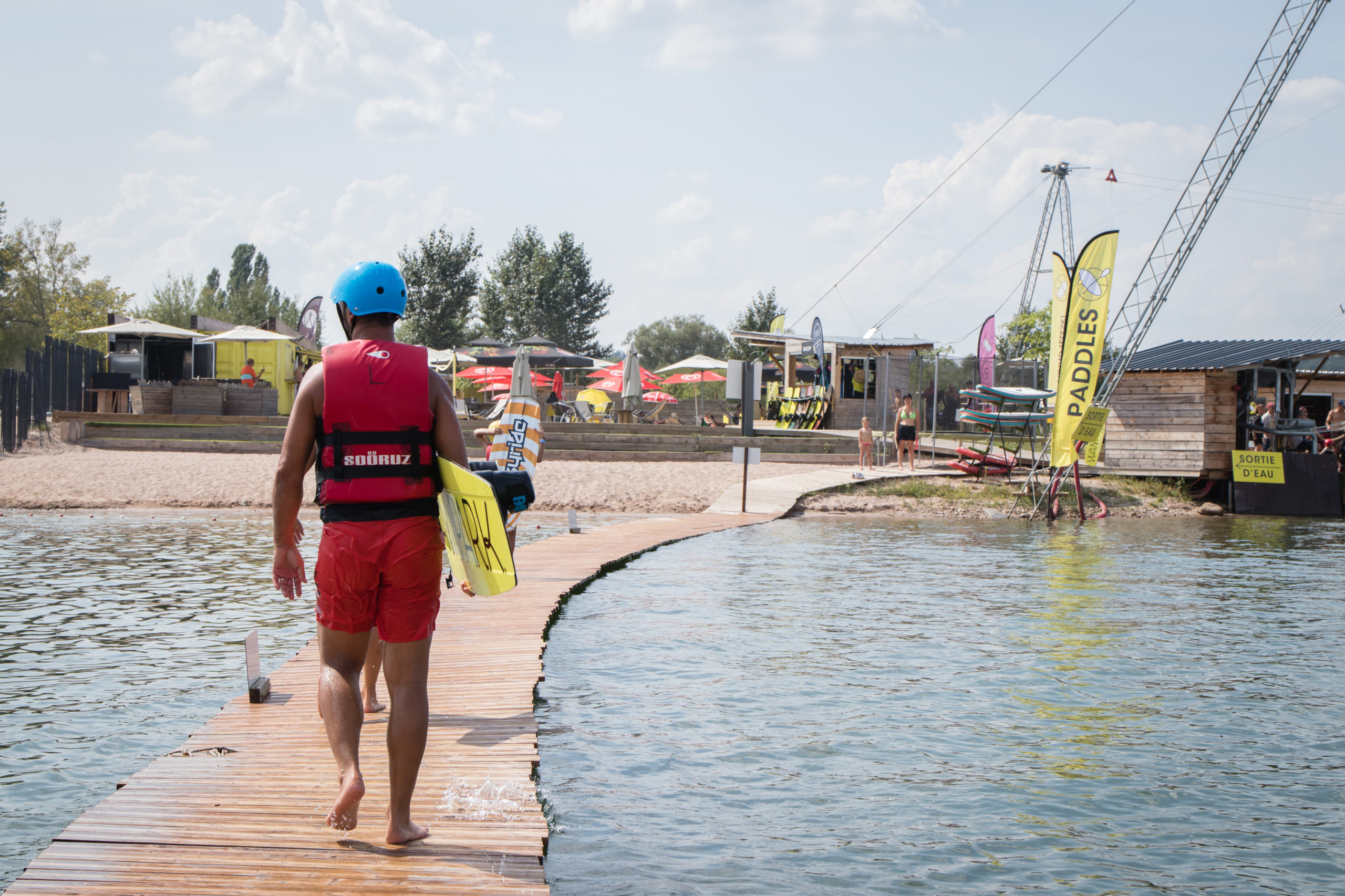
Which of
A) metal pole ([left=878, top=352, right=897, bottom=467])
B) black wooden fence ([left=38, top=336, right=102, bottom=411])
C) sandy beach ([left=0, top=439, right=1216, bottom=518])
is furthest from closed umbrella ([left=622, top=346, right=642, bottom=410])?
black wooden fence ([left=38, top=336, right=102, bottom=411])

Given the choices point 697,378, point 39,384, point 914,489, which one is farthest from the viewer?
point 697,378

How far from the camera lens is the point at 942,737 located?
229 inches

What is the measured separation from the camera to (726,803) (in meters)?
4.77

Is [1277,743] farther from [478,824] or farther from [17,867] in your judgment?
[17,867]

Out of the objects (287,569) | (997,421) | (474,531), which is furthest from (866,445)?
(287,569)

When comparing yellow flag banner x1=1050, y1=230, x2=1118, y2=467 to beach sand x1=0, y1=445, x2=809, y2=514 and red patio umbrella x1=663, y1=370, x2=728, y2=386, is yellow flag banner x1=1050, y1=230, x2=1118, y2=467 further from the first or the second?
red patio umbrella x1=663, y1=370, x2=728, y2=386

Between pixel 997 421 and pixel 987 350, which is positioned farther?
pixel 987 350

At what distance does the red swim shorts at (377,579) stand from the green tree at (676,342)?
3513 inches

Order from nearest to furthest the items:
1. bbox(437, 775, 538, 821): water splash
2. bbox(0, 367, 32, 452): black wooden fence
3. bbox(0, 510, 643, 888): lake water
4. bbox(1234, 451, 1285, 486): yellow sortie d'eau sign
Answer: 1. bbox(437, 775, 538, 821): water splash
2. bbox(0, 510, 643, 888): lake water
3. bbox(0, 367, 32, 452): black wooden fence
4. bbox(1234, 451, 1285, 486): yellow sortie d'eau sign

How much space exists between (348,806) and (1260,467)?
882 inches

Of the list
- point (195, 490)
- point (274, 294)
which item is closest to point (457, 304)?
point (274, 294)

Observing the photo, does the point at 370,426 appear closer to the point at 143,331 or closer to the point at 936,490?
the point at 936,490

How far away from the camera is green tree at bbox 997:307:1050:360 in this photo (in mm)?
52406

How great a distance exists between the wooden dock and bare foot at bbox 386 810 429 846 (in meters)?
0.03
